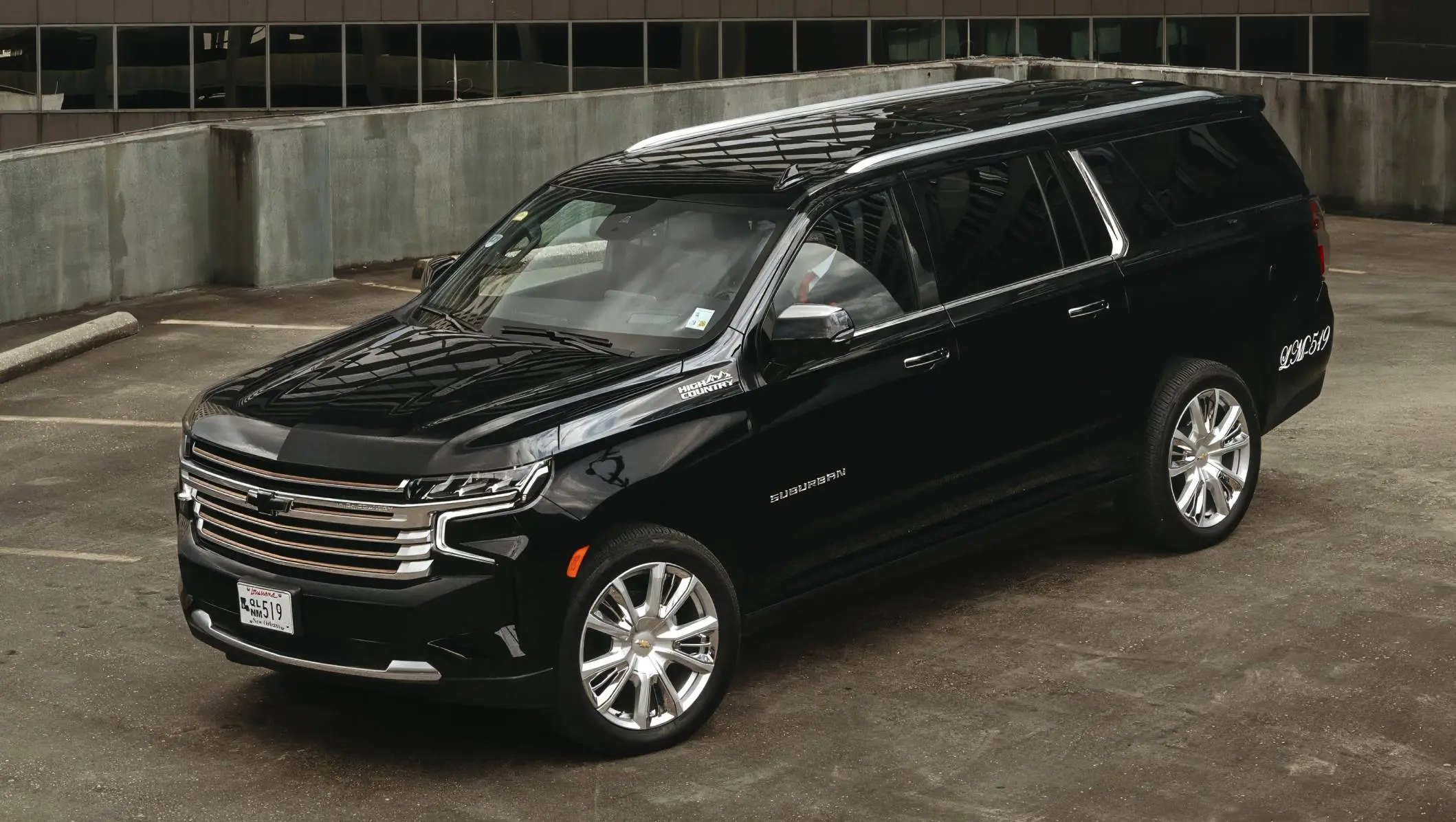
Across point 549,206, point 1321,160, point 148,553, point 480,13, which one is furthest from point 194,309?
point 480,13

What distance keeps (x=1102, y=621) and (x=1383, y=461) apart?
2.91 m

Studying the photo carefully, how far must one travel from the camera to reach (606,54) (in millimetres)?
42969

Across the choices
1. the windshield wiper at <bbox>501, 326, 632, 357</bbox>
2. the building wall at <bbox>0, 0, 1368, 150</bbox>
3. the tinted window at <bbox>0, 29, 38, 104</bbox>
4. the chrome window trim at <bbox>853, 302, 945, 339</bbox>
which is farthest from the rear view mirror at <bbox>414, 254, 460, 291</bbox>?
the tinted window at <bbox>0, 29, 38, 104</bbox>

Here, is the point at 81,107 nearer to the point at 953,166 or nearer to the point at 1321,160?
the point at 1321,160

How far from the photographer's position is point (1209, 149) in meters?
9.03

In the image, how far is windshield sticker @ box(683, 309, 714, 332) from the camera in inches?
281

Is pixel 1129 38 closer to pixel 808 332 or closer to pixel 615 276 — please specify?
pixel 615 276

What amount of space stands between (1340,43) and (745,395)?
39959 mm

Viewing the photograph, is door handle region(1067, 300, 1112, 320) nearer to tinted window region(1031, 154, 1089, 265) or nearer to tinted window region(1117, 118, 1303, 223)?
tinted window region(1031, 154, 1089, 265)

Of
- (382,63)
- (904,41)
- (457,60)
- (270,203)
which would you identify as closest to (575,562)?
(270,203)

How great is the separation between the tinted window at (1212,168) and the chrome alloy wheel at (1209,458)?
84 centimetres

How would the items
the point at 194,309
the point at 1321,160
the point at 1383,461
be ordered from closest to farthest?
the point at 1383,461, the point at 194,309, the point at 1321,160

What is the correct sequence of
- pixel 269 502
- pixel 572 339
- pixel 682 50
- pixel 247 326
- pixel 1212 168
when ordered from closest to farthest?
pixel 269 502 → pixel 572 339 → pixel 1212 168 → pixel 247 326 → pixel 682 50

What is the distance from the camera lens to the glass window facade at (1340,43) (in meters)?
43.7
